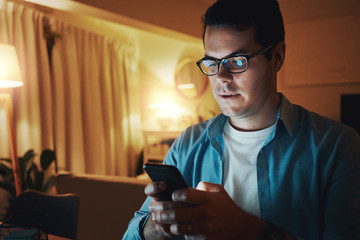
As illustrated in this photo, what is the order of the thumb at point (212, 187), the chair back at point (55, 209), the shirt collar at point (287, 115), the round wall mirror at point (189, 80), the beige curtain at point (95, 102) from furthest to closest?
the round wall mirror at point (189, 80) < the beige curtain at point (95, 102) < the chair back at point (55, 209) < the shirt collar at point (287, 115) < the thumb at point (212, 187)

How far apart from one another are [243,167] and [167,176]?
14.7 inches

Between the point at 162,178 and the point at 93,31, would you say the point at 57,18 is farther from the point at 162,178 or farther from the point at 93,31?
the point at 162,178

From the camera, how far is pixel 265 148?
0.92 m

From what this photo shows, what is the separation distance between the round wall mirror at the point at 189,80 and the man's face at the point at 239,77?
12.3 ft

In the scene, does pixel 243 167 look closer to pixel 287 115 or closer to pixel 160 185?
pixel 287 115

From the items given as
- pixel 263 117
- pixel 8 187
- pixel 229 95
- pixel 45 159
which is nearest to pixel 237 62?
pixel 229 95

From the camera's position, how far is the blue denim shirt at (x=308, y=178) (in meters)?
0.77

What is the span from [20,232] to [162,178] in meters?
0.76

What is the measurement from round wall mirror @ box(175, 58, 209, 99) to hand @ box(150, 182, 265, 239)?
412cm

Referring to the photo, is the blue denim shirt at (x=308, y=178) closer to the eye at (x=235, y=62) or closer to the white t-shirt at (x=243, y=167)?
the white t-shirt at (x=243, y=167)

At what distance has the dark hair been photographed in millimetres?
915

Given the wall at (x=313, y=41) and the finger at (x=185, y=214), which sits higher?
the wall at (x=313, y=41)

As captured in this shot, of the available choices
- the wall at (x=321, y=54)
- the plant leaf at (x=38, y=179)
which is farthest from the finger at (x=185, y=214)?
the wall at (x=321, y=54)

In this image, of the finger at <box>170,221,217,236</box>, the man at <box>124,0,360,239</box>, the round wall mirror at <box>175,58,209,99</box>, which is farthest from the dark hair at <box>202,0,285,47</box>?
the round wall mirror at <box>175,58,209,99</box>
